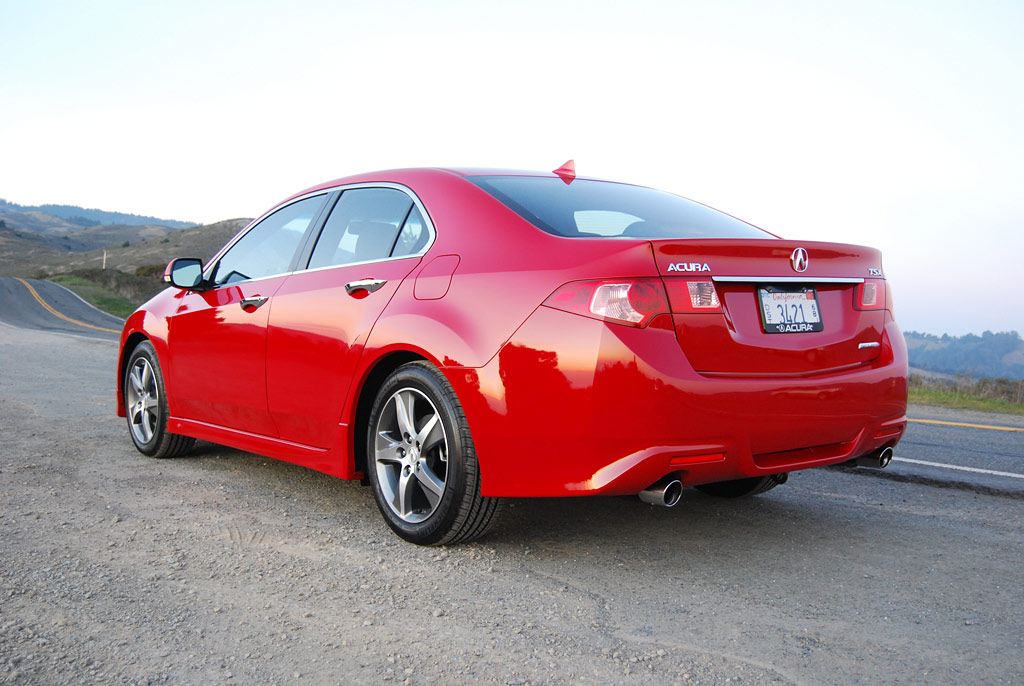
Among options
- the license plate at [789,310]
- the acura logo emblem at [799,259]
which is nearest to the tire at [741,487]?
the license plate at [789,310]

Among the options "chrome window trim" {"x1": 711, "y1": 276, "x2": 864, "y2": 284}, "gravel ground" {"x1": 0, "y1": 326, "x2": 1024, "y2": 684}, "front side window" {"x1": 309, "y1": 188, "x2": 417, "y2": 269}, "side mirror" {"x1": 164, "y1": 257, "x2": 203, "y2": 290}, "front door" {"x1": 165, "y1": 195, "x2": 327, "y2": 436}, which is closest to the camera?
"gravel ground" {"x1": 0, "y1": 326, "x2": 1024, "y2": 684}

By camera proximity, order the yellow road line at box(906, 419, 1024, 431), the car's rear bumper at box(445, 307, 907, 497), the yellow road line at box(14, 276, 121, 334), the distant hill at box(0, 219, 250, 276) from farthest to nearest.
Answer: the distant hill at box(0, 219, 250, 276) < the yellow road line at box(14, 276, 121, 334) < the yellow road line at box(906, 419, 1024, 431) < the car's rear bumper at box(445, 307, 907, 497)

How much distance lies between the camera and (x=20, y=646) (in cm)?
260

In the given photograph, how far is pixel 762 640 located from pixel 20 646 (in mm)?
2221

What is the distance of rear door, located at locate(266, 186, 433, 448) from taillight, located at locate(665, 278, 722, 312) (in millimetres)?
1170

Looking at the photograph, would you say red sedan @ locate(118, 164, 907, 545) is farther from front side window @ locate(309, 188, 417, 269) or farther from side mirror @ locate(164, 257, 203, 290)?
side mirror @ locate(164, 257, 203, 290)

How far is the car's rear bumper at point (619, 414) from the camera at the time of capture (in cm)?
305

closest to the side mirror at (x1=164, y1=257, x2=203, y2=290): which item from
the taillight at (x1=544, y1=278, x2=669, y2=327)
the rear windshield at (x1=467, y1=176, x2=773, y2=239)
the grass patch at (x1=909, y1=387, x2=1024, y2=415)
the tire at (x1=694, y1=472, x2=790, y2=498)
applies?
the rear windshield at (x1=467, y1=176, x2=773, y2=239)

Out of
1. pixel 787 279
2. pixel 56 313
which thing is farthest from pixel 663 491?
pixel 56 313

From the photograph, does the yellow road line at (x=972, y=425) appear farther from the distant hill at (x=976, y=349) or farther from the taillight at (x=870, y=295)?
the distant hill at (x=976, y=349)

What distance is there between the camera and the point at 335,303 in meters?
4.05

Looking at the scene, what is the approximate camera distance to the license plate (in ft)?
10.9

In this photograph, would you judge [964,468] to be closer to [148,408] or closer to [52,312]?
[148,408]

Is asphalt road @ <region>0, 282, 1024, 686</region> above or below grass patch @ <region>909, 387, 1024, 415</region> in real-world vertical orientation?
above
